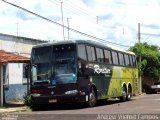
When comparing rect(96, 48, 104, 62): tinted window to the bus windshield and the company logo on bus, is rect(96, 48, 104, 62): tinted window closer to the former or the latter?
the company logo on bus

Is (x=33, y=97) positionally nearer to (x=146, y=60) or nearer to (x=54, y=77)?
(x=54, y=77)

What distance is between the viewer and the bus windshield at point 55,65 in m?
21.9

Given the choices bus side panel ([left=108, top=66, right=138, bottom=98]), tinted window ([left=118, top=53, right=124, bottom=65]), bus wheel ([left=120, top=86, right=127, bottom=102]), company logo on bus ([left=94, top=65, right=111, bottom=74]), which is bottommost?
bus wheel ([left=120, top=86, right=127, bottom=102])

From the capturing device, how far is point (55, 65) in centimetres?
2212

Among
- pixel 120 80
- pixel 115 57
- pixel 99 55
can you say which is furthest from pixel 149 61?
pixel 99 55

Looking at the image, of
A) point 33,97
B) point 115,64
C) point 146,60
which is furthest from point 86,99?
point 146,60

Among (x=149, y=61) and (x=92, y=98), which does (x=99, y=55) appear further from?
(x=149, y=61)

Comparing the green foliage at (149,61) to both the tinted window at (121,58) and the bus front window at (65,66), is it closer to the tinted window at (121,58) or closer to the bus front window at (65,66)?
the tinted window at (121,58)

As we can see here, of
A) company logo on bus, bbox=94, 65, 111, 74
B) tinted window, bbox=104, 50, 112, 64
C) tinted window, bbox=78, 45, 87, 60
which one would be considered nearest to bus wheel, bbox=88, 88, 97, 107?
company logo on bus, bbox=94, 65, 111, 74

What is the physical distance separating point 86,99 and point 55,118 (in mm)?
6021

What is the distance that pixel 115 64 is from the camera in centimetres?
2777

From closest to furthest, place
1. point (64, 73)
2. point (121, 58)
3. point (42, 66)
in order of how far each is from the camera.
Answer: point (64, 73) < point (42, 66) < point (121, 58)

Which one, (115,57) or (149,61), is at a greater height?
(149,61)

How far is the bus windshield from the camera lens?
21.9m
